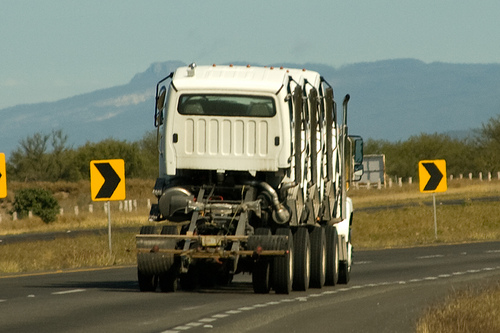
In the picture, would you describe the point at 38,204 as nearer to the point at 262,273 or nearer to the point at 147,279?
the point at 147,279

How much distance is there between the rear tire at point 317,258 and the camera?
2050cm

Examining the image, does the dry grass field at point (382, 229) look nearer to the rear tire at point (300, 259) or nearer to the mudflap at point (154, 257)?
the mudflap at point (154, 257)

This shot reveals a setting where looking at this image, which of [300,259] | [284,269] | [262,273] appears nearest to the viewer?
[284,269]

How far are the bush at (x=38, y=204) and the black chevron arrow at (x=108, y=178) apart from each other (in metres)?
38.4

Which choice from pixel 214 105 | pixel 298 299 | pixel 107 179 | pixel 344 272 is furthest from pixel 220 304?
pixel 107 179

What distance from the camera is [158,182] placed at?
65.8ft

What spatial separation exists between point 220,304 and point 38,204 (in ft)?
175

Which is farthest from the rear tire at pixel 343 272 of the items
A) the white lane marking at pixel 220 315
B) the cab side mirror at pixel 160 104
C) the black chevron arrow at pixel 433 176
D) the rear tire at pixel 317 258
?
the black chevron arrow at pixel 433 176

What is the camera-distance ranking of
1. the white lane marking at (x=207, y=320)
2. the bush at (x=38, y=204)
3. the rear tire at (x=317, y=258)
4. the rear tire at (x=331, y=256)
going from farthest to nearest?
the bush at (x=38, y=204) < the rear tire at (x=331, y=256) < the rear tire at (x=317, y=258) < the white lane marking at (x=207, y=320)

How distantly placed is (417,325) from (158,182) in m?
7.28

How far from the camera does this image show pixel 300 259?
1961 cm

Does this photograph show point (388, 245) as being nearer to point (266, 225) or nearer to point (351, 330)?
point (266, 225)

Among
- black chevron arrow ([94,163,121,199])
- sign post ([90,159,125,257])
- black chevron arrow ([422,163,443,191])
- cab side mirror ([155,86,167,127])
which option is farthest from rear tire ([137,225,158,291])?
black chevron arrow ([422,163,443,191])

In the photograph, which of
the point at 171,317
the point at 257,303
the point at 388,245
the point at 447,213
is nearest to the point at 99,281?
the point at 257,303
